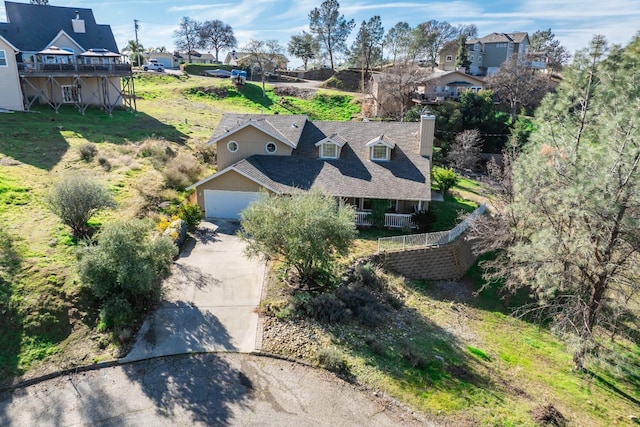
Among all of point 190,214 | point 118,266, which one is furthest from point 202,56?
point 118,266

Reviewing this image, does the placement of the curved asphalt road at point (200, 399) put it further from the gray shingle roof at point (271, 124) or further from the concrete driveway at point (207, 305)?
the gray shingle roof at point (271, 124)

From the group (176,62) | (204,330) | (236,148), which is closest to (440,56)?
(176,62)

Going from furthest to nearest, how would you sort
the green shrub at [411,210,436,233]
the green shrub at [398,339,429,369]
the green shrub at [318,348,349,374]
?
the green shrub at [411,210,436,233], the green shrub at [398,339,429,369], the green shrub at [318,348,349,374]

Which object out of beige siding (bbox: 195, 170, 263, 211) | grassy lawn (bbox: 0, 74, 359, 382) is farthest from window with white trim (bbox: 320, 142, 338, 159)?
grassy lawn (bbox: 0, 74, 359, 382)

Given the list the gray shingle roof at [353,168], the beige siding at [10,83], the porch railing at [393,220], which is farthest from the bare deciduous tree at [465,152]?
the beige siding at [10,83]

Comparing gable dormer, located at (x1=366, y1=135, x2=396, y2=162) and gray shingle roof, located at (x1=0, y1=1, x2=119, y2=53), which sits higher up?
gray shingle roof, located at (x1=0, y1=1, x2=119, y2=53)

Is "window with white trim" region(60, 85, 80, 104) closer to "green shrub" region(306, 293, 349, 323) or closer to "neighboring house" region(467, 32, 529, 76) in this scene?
"green shrub" region(306, 293, 349, 323)
